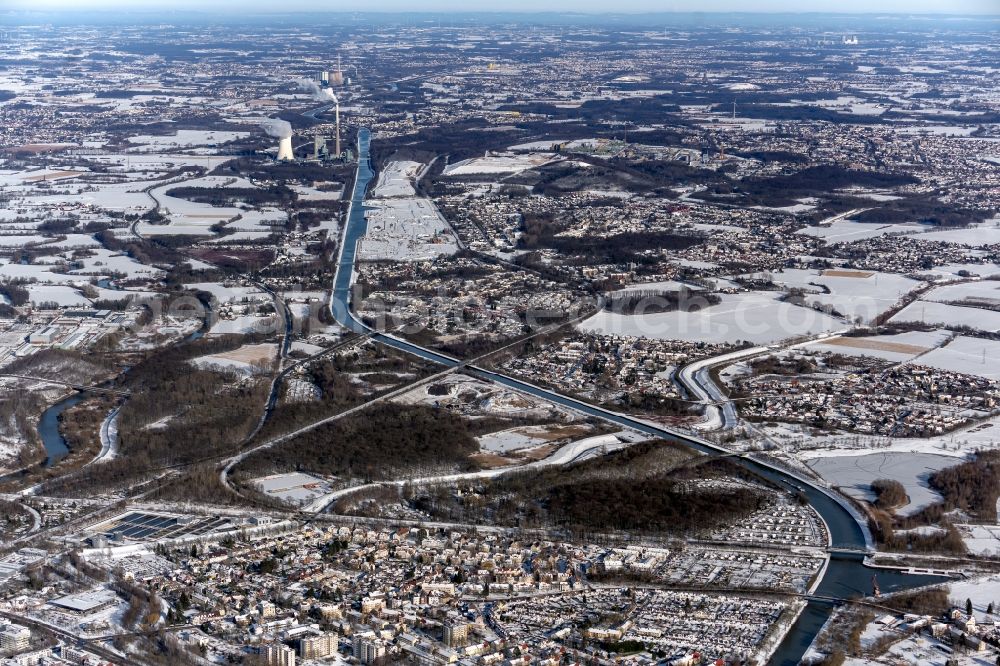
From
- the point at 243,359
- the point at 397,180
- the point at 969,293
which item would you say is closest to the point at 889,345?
the point at 969,293

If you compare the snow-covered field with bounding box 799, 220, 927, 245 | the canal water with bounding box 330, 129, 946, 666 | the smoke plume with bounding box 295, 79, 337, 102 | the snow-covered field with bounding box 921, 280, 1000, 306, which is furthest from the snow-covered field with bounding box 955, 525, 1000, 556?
the smoke plume with bounding box 295, 79, 337, 102

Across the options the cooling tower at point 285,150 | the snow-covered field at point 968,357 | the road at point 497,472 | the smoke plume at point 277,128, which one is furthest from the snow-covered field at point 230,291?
the smoke plume at point 277,128

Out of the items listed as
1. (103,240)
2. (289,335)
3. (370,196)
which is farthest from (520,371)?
(370,196)

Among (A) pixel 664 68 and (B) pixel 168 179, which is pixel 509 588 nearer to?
(B) pixel 168 179

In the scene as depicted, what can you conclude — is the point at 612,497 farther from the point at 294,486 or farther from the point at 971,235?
the point at 971,235

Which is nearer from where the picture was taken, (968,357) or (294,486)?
(294,486)

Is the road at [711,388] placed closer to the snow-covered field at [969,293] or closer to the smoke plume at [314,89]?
the snow-covered field at [969,293]

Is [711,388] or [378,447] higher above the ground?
[378,447]
